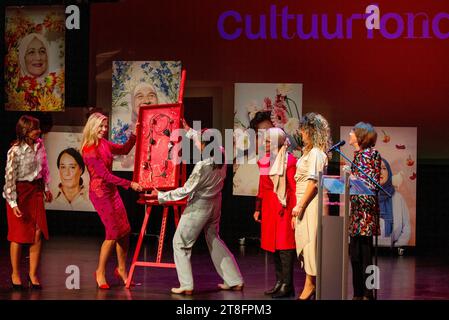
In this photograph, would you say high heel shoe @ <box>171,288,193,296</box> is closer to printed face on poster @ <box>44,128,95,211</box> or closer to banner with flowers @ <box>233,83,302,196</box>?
banner with flowers @ <box>233,83,302,196</box>

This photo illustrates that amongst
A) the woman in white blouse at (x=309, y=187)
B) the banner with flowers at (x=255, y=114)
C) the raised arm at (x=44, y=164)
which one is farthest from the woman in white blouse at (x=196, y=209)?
the banner with flowers at (x=255, y=114)

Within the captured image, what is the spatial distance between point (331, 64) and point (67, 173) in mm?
3208

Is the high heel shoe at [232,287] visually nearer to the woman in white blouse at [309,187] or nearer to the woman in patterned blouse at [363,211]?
the woman in white blouse at [309,187]

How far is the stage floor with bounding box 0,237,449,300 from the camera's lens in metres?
7.45

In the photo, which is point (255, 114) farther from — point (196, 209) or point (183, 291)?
point (183, 291)

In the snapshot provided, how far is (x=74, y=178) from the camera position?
1089 centimetres

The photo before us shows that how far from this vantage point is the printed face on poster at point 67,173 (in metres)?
10.9

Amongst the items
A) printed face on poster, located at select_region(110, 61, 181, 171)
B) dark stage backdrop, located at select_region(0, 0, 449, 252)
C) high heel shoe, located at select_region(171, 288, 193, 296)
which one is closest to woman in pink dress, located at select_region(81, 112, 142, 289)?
high heel shoe, located at select_region(171, 288, 193, 296)

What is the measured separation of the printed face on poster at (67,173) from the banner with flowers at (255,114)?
5.78 feet

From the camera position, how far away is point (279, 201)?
289 inches

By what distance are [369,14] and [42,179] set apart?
4224 mm

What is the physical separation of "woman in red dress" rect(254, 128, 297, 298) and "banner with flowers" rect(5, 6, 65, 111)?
4.16 m

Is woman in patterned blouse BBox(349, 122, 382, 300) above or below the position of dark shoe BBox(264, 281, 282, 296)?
above

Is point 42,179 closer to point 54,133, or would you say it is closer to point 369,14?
point 54,133
